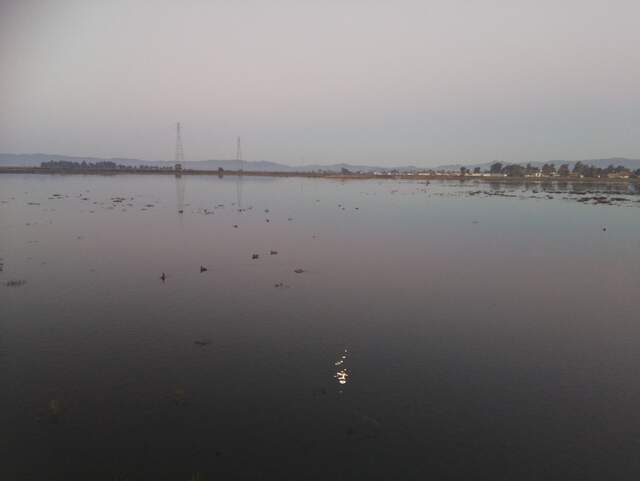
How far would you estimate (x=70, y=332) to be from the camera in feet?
50.5

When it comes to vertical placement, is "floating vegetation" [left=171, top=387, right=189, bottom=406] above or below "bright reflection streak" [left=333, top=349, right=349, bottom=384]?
below

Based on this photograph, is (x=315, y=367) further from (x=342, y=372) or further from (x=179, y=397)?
(x=179, y=397)

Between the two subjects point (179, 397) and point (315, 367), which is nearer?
point (179, 397)

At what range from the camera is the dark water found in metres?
9.48

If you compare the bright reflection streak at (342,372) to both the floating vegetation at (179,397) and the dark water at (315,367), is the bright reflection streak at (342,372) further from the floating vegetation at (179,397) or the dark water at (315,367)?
the floating vegetation at (179,397)

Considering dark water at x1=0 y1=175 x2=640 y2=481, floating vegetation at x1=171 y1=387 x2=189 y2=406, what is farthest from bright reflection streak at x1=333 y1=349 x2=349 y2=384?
floating vegetation at x1=171 y1=387 x2=189 y2=406

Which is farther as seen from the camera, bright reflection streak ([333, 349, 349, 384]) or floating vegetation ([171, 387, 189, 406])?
bright reflection streak ([333, 349, 349, 384])

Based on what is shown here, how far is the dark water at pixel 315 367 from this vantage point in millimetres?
9477

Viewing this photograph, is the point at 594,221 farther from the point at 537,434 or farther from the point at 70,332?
the point at 70,332

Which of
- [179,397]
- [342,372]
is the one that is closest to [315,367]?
[342,372]

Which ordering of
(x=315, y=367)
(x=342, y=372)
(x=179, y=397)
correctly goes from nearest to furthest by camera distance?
(x=179, y=397), (x=342, y=372), (x=315, y=367)

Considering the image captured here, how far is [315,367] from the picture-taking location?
13.5 metres

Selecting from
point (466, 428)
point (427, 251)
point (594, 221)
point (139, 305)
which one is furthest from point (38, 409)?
point (594, 221)

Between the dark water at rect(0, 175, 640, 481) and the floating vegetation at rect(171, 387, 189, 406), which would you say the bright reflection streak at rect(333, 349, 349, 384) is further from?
the floating vegetation at rect(171, 387, 189, 406)
